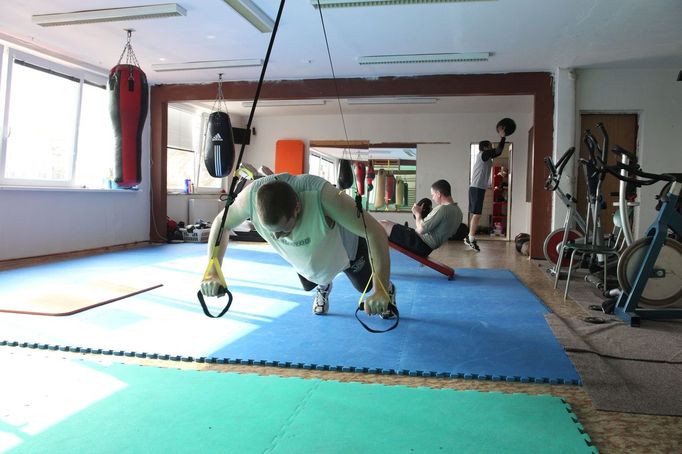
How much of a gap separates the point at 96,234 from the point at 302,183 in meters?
5.53

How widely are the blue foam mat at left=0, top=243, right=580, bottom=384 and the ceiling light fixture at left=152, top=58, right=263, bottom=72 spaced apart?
3.34 meters

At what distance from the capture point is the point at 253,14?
4.64 metres

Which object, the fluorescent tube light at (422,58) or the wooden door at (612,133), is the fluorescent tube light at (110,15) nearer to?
the fluorescent tube light at (422,58)

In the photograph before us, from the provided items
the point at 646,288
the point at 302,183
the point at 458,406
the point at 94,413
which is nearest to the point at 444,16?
the point at 646,288

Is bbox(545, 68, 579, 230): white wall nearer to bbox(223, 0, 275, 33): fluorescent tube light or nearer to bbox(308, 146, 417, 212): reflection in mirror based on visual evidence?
bbox(223, 0, 275, 33): fluorescent tube light

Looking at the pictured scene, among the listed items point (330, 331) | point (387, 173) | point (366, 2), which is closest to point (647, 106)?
point (366, 2)

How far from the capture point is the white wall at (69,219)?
5.44 m

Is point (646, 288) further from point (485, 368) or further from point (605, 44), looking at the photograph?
point (605, 44)

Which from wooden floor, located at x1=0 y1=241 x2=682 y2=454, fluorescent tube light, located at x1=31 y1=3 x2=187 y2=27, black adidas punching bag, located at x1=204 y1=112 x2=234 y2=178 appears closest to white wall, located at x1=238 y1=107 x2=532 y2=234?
black adidas punching bag, located at x1=204 y1=112 x2=234 y2=178

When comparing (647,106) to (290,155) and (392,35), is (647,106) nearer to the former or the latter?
(392,35)

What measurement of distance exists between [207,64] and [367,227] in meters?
5.37

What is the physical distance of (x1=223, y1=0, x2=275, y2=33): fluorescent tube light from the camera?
441 cm

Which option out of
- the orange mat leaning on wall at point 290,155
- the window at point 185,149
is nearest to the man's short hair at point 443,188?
the window at point 185,149

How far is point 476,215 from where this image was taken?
299 inches
